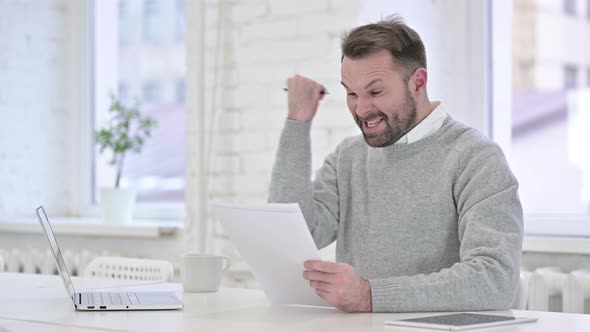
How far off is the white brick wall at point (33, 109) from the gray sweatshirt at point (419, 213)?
7.58 feet

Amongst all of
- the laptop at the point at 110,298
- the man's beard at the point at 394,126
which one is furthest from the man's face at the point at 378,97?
the laptop at the point at 110,298

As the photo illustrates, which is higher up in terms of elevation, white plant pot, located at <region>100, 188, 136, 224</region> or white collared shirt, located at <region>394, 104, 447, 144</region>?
white collared shirt, located at <region>394, 104, 447, 144</region>

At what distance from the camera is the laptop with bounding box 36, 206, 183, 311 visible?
69.4 inches

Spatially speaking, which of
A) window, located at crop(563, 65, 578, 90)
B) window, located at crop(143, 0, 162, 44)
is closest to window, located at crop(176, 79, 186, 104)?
window, located at crop(143, 0, 162, 44)

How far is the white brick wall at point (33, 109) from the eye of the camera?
13.9ft

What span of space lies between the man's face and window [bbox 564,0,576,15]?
1.09 meters

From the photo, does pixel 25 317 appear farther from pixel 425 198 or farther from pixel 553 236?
pixel 553 236

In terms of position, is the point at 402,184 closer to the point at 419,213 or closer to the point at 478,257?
the point at 419,213

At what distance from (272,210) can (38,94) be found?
2.87 metres

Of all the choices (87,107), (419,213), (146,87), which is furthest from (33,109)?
(419,213)

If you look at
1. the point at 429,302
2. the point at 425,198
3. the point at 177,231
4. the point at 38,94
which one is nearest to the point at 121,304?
the point at 429,302

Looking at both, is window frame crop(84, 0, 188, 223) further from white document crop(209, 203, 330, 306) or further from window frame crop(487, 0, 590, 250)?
white document crop(209, 203, 330, 306)

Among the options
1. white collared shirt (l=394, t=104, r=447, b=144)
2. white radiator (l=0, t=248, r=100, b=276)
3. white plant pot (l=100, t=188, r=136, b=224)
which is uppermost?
white collared shirt (l=394, t=104, r=447, b=144)

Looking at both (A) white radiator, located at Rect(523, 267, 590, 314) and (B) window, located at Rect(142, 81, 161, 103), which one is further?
(B) window, located at Rect(142, 81, 161, 103)
